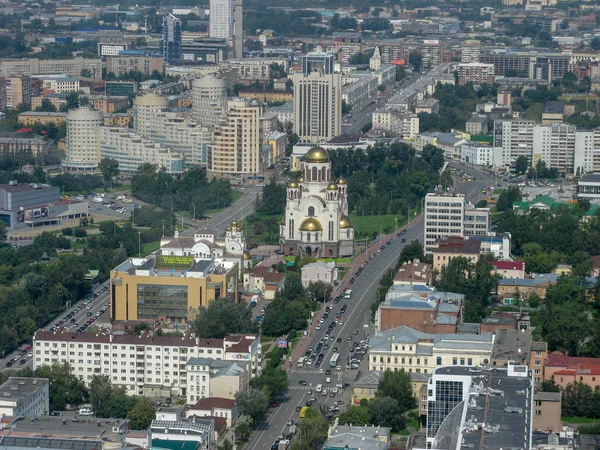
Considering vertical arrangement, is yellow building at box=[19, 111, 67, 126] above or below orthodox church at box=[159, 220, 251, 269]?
below

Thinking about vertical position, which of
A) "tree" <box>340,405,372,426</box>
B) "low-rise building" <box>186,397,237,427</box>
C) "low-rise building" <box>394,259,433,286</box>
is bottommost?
"low-rise building" <box>186,397,237,427</box>

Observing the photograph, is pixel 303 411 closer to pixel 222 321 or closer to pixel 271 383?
pixel 271 383

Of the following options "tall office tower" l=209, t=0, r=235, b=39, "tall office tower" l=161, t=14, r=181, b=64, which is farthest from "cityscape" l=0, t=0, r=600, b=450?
"tall office tower" l=209, t=0, r=235, b=39

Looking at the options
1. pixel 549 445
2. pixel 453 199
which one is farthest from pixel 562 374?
pixel 453 199

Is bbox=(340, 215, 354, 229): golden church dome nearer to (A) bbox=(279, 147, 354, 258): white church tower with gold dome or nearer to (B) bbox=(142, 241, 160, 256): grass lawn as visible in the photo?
(A) bbox=(279, 147, 354, 258): white church tower with gold dome

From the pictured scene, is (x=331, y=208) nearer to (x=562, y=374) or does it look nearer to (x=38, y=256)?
(x=38, y=256)

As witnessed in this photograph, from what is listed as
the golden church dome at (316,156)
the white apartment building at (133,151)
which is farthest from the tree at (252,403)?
the white apartment building at (133,151)
